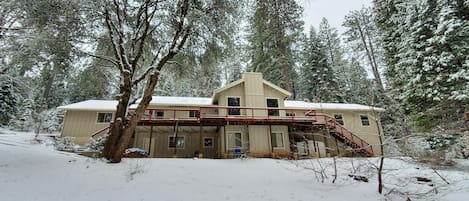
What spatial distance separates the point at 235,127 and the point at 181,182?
7.63 metres

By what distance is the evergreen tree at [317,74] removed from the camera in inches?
928

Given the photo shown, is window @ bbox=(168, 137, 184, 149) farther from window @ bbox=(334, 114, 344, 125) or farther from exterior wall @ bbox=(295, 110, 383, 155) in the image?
window @ bbox=(334, 114, 344, 125)

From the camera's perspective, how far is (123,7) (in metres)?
8.81

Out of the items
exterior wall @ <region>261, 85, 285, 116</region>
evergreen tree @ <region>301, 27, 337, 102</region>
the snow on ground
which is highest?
evergreen tree @ <region>301, 27, 337, 102</region>

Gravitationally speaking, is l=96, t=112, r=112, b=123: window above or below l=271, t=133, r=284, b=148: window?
above

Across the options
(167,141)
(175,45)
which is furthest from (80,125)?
(175,45)

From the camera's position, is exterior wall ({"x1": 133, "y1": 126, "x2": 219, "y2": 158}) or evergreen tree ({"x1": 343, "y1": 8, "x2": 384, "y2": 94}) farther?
evergreen tree ({"x1": 343, "y1": 8, "x2": 384, "y2": 94})

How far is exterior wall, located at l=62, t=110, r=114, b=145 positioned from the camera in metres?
15.2

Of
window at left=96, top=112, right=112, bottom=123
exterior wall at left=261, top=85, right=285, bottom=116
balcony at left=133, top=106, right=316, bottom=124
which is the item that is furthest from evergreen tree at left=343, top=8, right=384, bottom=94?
window at left=96, top=112, right=112, bottom=123

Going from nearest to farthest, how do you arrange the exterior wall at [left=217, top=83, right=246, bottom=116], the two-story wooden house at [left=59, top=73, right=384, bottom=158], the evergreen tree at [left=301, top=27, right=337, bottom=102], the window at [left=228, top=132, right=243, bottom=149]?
the two-story wooden house at [left=59, top=73, right=384, bottom=158]
the window at [left=228, top=132, right=243, bottom=149]
the exterior wall at [left=217, top=83, right=246, bottom=116]
the evergreen tree at [left=301, top=27, right=337, bottom=102]

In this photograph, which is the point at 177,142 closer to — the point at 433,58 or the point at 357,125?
the point at 357,125

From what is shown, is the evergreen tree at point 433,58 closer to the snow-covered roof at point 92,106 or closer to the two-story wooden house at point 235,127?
the two-story wooden house at point 235,127

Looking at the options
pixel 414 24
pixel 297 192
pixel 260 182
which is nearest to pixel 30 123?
pixel 260 182

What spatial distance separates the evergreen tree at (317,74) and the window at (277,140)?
34.7 ft
